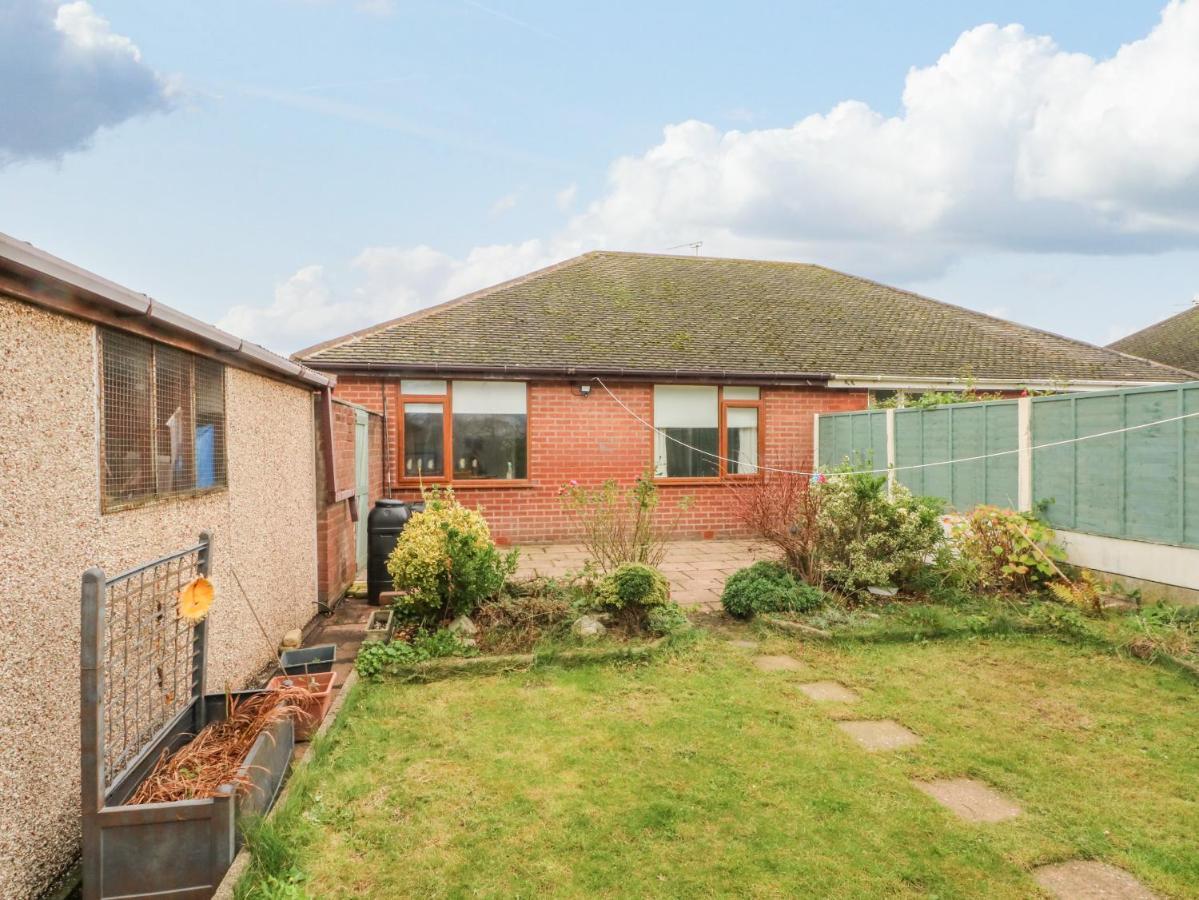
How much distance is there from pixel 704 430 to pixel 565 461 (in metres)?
2.57

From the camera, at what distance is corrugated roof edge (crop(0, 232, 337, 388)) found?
207 centimetres

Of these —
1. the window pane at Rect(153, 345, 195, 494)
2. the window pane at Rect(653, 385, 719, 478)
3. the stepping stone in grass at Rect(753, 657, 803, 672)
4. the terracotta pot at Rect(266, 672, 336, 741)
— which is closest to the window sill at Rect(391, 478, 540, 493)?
the window pane at Rect(653, 385, 719, 478)

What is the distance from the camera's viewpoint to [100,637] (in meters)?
2.14

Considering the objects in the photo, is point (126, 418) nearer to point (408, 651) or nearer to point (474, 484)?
point (408, 651)

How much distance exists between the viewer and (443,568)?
5.55 meters

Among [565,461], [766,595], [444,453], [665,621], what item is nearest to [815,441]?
[565,461]

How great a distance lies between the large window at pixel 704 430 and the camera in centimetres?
1176

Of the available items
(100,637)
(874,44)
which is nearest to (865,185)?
(874,44)

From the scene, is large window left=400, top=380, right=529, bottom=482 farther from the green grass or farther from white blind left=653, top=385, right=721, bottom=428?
the green grass

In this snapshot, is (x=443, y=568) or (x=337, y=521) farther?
(x=337, y=521)

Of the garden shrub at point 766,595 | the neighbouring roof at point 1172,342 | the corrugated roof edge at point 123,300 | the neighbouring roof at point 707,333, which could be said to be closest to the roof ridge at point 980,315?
the neighbouring roof at point 707,333

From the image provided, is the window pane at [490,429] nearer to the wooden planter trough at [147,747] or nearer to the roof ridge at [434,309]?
the roof ridge at [434,309]

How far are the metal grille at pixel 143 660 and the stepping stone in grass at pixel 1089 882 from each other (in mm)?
3462

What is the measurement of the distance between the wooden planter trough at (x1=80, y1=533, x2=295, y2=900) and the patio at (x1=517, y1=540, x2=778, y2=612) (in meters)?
4.05
